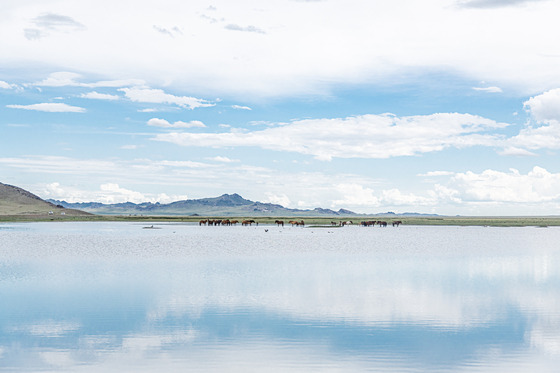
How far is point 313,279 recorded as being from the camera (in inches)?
1465

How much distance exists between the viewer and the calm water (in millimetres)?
18047

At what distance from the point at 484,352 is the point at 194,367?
31.5ft

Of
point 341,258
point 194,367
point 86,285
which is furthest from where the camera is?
point 341,258

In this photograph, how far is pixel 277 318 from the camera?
24281mm

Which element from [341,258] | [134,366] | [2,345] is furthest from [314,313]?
[341,258]

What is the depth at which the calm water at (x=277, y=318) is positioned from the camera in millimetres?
18047

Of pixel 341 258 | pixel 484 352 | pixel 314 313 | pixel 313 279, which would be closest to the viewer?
pixel 484 352

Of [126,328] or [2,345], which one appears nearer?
[2,345]

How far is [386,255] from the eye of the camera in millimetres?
57219

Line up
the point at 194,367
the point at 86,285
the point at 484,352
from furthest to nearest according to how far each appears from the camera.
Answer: the point at 86,285 < the point at 484,352 < the point at 194,367

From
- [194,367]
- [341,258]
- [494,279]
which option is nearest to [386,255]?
[341,258]

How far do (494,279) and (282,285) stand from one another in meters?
14.9

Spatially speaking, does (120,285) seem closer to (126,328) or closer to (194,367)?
(126,328)

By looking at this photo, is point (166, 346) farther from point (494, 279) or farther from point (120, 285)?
point (494, 279)
